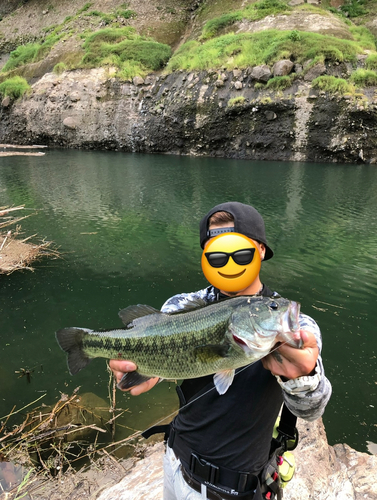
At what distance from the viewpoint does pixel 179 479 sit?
2230 millimetres

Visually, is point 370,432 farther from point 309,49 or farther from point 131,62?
point 131,62

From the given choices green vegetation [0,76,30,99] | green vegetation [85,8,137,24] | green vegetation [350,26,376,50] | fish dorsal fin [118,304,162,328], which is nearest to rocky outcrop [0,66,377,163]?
green vegetation [0,76,30,99]

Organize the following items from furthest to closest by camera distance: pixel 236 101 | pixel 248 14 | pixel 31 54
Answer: pixel 31 54 < pixel 248 14 < pixel 236 101

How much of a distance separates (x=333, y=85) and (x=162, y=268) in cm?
3317

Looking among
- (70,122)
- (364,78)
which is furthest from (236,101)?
(70,122)

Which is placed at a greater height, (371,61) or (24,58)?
(24,58)

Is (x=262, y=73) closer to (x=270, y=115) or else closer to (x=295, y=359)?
(x=270, y=115)

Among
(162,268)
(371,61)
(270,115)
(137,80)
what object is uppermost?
(137,80)

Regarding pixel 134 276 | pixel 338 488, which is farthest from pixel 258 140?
pixel 338 488

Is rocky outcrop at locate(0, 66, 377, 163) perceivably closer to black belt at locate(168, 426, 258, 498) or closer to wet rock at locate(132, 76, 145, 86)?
wet rock at locate(132, 76, 145, 86)

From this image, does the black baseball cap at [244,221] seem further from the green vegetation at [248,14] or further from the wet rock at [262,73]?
the green vegetation at [248,14]

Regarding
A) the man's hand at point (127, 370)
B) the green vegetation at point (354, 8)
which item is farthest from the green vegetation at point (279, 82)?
the man's hand at point (127, 370)

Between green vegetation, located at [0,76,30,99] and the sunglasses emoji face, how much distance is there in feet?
197

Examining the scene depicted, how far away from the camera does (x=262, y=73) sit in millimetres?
37844
